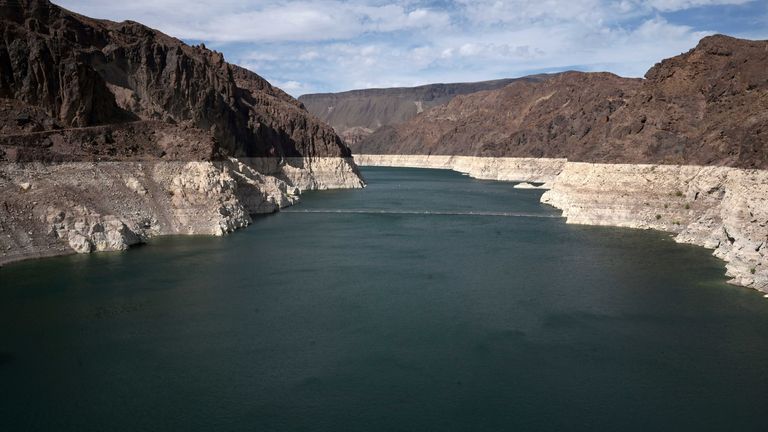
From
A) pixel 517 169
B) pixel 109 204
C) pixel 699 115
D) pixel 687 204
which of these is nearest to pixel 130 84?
pixel 109 204

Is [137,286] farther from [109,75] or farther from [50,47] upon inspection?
[109,75]

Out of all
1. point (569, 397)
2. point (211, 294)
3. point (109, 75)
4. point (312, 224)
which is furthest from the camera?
point (109, 75)

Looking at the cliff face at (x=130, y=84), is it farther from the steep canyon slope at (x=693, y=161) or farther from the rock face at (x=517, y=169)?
the rock face at (x=517, y=169)

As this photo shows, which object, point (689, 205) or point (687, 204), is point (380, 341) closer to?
point (689, 205)

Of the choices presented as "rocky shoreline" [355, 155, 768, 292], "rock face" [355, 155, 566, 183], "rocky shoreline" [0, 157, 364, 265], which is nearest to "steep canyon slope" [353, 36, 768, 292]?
"rocky shoreline" [355, 155, 768, 292]

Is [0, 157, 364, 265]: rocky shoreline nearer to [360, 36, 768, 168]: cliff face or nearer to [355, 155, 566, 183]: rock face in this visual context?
[360, 36, 768, 168]: cliff face

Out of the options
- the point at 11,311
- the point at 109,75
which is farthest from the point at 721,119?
the point at 109,75
